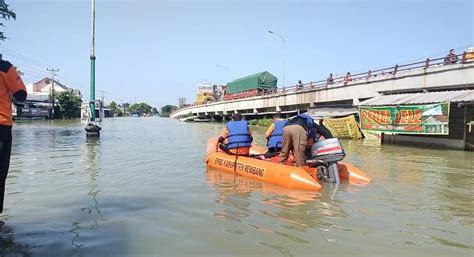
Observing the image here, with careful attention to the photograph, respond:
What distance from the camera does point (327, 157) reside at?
27.9ft

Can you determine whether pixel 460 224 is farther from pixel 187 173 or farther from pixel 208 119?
pixel 208 119

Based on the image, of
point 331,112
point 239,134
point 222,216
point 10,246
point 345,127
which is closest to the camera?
point 10,246

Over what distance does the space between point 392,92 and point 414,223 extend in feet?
67.0

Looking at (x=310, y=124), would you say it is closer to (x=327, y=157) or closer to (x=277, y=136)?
(x=327, y=157)

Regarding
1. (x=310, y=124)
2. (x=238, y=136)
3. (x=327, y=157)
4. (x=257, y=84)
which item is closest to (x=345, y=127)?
(x=238, y=136)

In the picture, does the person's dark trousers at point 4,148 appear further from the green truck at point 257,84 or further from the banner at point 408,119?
the green truck at point 257,84

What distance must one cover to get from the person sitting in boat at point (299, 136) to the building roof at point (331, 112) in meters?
18.2

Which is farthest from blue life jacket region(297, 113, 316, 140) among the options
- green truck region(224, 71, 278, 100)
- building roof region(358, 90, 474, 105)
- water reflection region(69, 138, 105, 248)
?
green truck region(224, 71, 278, 100)

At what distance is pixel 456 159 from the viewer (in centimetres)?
1502

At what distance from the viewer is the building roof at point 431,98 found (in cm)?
1730

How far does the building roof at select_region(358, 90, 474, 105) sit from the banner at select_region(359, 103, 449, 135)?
0.32m

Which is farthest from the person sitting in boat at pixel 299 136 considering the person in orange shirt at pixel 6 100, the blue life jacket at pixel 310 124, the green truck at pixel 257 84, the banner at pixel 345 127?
the green truck at pixel 257 84

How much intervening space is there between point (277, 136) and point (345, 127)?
54.4 feet

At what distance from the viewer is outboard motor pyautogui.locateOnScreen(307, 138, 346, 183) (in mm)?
8383
